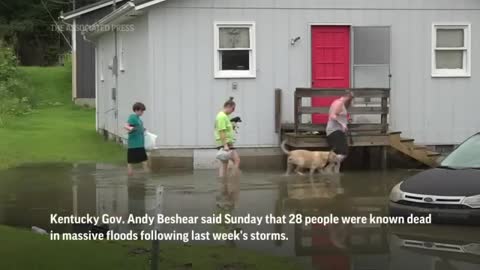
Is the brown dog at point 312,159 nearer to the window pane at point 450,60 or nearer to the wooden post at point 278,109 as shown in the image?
the wooden post at point 278,109

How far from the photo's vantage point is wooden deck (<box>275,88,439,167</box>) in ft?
53.8

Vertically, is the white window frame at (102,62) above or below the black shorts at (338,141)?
above

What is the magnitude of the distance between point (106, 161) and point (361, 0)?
284 inches

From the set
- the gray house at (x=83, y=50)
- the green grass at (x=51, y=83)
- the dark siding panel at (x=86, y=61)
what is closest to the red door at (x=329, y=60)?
the gray house at (x=83, y=50)

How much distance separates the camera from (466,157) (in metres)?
11.0

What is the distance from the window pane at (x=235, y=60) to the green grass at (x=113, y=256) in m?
9.04

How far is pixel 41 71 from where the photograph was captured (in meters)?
46.8

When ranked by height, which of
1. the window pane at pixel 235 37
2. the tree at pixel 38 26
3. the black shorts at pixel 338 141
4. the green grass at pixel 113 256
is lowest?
the green grass at pixel 113 256

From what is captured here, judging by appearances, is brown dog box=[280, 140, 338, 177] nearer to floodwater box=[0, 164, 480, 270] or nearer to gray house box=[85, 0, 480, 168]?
floodwater box=[0, 164, 480, 270]

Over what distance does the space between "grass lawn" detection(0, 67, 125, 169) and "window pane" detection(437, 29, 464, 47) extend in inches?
324

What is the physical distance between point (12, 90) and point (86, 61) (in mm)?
4542

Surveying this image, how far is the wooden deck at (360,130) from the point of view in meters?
16.4

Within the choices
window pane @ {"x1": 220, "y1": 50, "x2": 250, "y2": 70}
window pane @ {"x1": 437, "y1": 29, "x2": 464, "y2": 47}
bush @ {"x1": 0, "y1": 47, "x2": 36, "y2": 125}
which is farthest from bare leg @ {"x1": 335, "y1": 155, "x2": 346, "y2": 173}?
bush @ {"x1": 0, "y1": 47, "x2": 36, "y2": 125}

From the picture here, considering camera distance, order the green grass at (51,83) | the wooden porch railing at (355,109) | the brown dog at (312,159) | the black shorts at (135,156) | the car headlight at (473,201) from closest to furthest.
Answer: the car headlight at (473,201) < the black shorts at (135,156) < the brown dog at (312,159) < the wooden porch railing at (355,109) < the green grass at (51,83)
